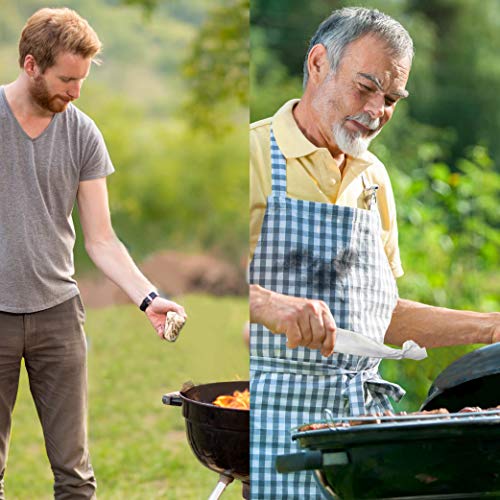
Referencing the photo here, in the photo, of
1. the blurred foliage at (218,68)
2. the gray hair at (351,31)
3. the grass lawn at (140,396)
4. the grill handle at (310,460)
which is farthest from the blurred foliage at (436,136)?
the blurred foliage at (218,68)

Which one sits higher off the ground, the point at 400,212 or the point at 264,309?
the point at 400,212

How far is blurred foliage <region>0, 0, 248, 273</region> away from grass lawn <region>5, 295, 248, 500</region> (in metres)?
0.82

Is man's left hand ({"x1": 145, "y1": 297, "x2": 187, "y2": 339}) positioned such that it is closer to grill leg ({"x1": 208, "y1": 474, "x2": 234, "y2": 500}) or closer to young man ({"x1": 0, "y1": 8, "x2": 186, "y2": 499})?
young man ({"x1": 0, "y1": 8, "x2": 186, "y2": 499})

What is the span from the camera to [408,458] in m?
2.53

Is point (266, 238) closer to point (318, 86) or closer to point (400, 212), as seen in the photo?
point (318, 86)

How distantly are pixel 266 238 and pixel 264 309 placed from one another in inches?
8.4

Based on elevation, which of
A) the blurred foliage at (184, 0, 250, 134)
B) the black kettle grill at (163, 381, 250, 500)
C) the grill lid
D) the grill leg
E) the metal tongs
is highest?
the blurred foliage at (184, 0, 250, 134)

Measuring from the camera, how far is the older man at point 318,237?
3.01 meters

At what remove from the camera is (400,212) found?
14.8ft

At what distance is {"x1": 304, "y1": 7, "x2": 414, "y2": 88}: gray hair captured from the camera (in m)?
3.03

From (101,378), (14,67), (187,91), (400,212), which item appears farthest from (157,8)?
(400,212)

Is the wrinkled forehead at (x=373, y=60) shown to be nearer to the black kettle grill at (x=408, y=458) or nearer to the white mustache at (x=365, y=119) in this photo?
the white mustache at (x=365, y=119)

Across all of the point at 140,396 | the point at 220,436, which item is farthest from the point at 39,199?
the point at 140,396

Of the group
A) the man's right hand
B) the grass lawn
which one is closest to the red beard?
the man's right hand
